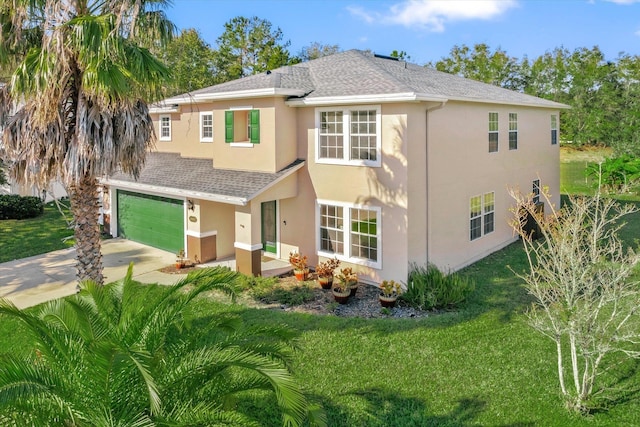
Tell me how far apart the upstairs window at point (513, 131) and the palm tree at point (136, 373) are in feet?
52.2

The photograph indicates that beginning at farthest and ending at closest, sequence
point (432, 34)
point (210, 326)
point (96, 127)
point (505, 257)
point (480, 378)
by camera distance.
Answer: point (432, 34), point (505, 257), point (96, 127), point (480, 378), point (210, 326)

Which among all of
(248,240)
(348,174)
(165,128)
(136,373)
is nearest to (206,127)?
(165,128)

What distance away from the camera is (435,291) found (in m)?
12.9

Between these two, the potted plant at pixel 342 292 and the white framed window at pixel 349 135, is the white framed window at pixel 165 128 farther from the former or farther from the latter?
the potted plant at pixel 342 292

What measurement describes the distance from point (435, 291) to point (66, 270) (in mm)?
→ 12376

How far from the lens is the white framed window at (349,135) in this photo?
14492 millimetres

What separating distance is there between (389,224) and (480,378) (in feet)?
19.9

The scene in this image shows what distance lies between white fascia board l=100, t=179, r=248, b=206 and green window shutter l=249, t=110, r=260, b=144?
243cm

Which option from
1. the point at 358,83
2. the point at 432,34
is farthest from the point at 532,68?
the point at 358,83

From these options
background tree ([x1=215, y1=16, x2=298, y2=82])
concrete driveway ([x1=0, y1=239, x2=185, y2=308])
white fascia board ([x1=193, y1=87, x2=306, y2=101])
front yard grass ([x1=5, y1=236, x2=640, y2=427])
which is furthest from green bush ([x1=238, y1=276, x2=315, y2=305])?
background tree ([x1=215, y1=16, x2=298, y2=82])

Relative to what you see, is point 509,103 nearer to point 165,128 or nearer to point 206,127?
point 206,127

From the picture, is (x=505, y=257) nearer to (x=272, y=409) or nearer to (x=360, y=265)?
(x=360, y=265)

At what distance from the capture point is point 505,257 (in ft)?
58.5

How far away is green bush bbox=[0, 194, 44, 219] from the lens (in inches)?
1005
